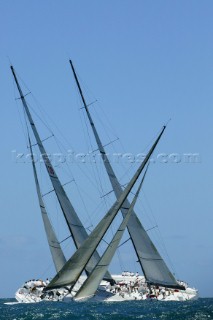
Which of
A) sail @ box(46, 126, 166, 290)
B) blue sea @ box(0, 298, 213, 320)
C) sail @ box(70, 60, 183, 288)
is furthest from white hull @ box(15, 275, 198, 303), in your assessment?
sail @ box(46, 126, 166, 290)

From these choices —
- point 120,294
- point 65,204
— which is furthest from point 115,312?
point 65,204

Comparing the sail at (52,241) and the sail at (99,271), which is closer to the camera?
the sail at (99,271)

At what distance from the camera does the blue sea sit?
189 feet

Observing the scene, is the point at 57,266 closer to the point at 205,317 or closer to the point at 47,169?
the point at 47,169

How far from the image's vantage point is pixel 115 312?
6166 cm

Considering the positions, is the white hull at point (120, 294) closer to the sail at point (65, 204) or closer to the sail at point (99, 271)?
the sail at point (65, 204)

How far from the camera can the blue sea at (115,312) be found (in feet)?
189

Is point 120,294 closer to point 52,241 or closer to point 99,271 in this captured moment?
point 52,241

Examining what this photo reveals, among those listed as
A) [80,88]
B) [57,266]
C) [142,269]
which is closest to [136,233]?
[142,269]

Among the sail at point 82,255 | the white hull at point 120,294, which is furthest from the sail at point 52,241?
the sail at point 82,255

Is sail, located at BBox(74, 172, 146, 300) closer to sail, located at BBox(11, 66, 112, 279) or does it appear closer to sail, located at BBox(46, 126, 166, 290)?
sail, located at BBox(46, 126, 166, 290)

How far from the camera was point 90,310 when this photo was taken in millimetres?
64500

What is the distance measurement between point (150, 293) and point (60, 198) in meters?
11.4

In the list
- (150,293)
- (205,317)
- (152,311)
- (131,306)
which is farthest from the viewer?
(150,293)
